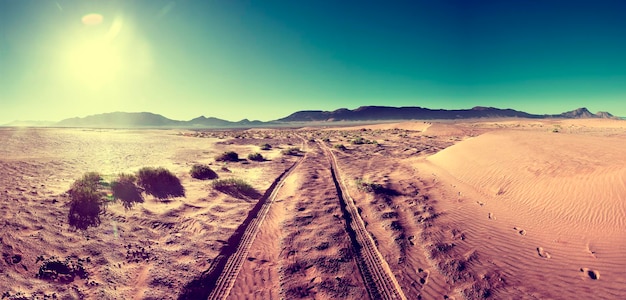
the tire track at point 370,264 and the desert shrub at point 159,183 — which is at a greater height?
the desert shrub at point 159,183

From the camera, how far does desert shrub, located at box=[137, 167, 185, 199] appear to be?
9584 mm

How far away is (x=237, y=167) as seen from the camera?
1519cm

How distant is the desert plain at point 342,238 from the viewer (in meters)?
4.84

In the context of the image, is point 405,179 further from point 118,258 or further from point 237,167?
point 118,258

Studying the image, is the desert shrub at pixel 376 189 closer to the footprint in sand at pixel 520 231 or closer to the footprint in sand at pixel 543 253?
the footprint in sand at pixel 520 231

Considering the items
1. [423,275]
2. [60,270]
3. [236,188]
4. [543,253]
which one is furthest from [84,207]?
[543,253]

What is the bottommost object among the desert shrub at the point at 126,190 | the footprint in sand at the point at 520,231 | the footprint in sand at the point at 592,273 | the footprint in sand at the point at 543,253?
the footprint in sand at the point at 592,273

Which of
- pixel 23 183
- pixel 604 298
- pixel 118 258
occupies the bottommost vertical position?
pixel 604 298

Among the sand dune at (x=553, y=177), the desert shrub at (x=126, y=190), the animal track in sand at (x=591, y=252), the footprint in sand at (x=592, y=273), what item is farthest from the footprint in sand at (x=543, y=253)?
the desert shrub at (x=126, y=190)

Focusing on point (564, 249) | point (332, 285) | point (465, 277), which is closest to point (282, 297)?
point (332, 285)

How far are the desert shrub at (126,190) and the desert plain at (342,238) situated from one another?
359 mm

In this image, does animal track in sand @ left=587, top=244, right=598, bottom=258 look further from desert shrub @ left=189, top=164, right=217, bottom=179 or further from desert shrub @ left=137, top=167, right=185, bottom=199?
desert shrub @ left=189, top=164, right=217, bottom=179

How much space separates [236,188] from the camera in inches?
405

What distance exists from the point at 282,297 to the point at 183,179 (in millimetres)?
8703
